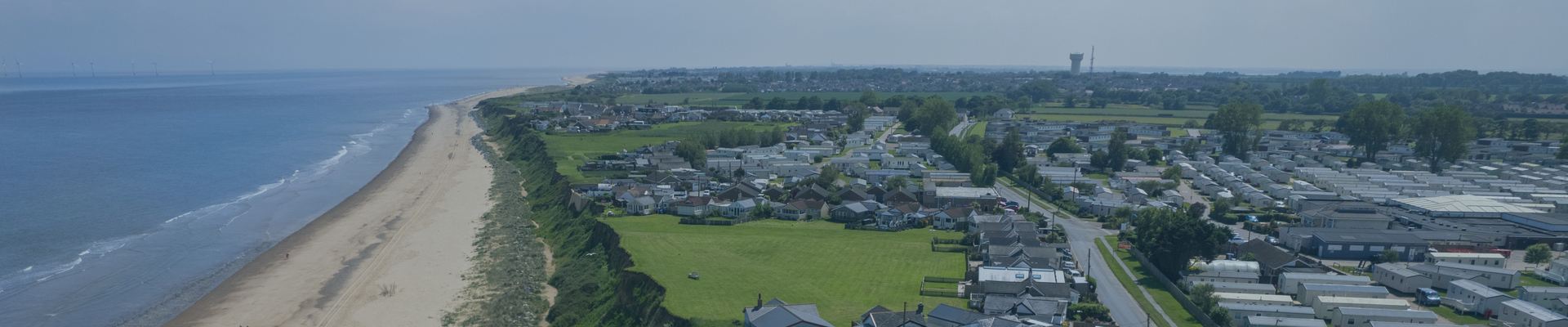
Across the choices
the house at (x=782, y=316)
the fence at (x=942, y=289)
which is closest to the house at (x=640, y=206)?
the fence at (x=942, y=289)

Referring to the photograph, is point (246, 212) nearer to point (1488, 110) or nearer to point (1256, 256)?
point (1256, 256)

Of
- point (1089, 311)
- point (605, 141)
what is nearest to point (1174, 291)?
point (1089, 311)

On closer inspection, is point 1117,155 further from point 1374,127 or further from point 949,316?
point 949,316

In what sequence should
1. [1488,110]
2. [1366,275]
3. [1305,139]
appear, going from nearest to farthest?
[1366,275]
[1305,139]
[1488,110]

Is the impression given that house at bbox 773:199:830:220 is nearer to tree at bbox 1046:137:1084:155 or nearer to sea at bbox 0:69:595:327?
sea at bbox 0:69:595:327

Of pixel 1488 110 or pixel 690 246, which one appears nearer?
pixel 690 246

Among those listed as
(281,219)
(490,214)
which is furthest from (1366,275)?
(281,219)

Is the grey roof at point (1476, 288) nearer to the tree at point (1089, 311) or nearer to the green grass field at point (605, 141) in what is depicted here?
the tree at point (1089, 311)

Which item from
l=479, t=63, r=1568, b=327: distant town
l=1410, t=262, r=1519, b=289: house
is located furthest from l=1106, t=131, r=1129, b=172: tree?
l=1410, t=262, r=1519, b=289: house
